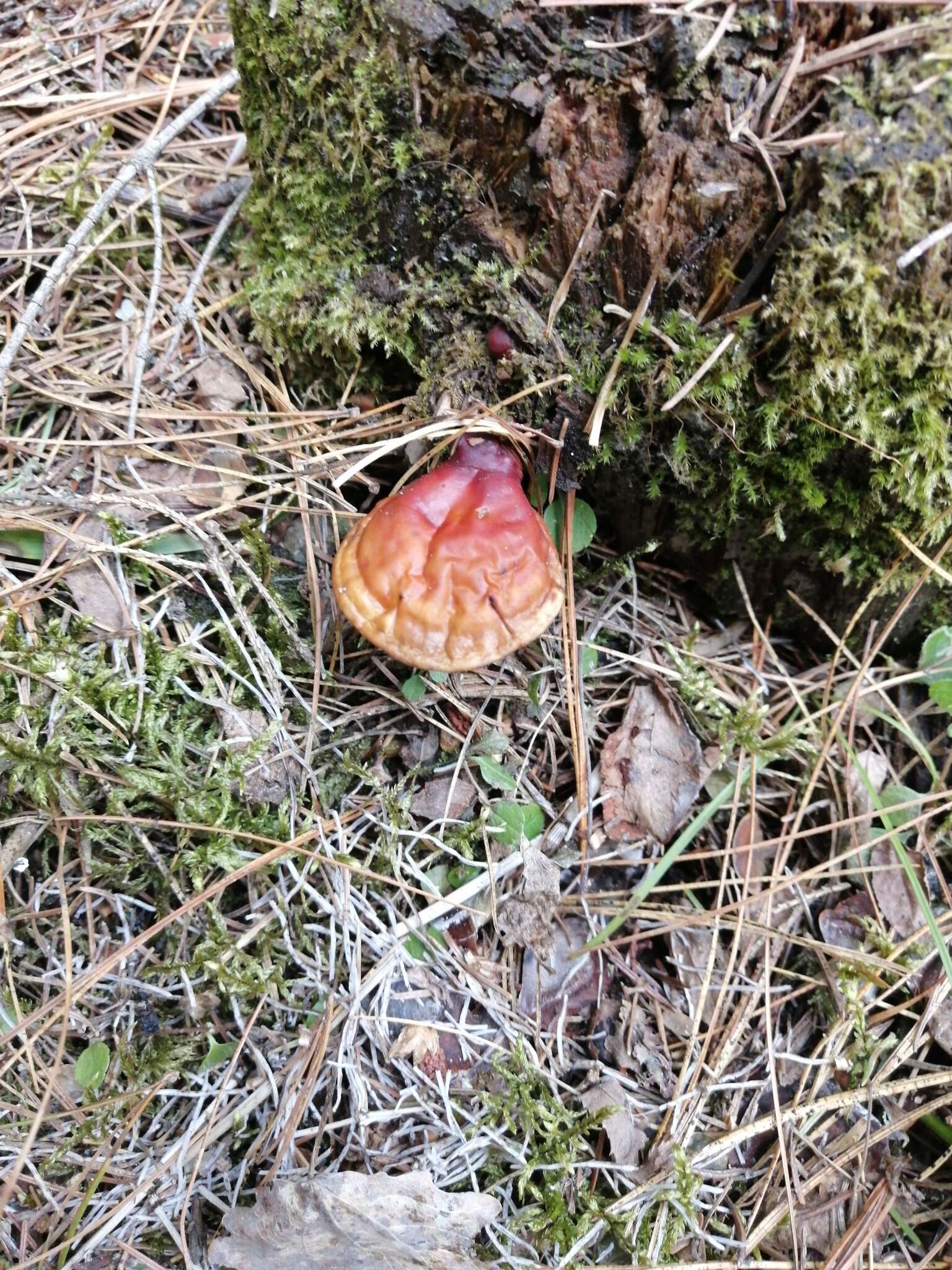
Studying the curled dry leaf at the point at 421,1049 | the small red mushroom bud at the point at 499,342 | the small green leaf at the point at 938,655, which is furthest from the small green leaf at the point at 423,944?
the small green leaf at the point at 938,655

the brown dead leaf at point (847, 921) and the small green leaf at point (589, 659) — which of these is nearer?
the brown dead leaf at point (847, 921)

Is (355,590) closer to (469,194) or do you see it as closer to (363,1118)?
(469,194)

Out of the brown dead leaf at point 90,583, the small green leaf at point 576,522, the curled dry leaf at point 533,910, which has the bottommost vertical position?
the curled dry leaf at point 533,910

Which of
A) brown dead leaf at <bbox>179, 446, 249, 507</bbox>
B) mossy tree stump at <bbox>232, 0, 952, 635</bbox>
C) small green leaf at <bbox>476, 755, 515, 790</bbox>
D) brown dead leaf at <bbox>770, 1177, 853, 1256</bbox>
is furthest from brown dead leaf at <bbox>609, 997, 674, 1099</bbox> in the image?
brown dead leaf at <bbox>179, 446, 249, 507</bbox>

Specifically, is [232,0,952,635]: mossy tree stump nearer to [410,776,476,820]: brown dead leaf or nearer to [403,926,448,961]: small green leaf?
[410,776,476,820]: brown dead leaf

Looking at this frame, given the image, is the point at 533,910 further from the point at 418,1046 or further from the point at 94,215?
the point at 94,215

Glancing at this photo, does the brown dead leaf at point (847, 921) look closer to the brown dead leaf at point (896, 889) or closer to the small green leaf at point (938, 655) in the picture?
the brown dead leaf at point (896, 889)

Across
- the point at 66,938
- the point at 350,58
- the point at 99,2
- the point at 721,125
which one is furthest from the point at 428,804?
the point at 99,2
